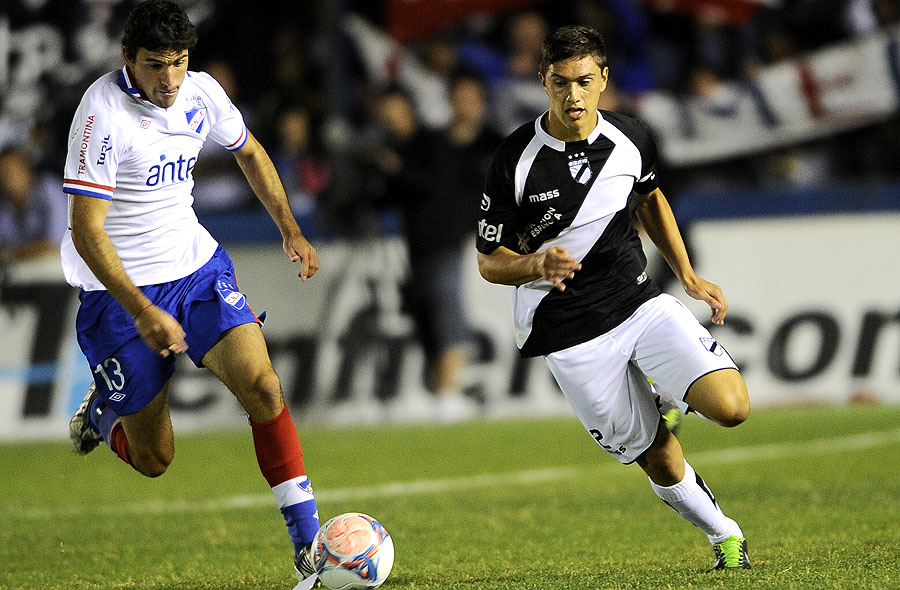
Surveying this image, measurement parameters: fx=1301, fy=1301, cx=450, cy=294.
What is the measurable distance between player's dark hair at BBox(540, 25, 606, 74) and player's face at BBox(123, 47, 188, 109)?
1466 mm

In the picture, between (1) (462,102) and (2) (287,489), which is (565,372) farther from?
(1) (462,102)

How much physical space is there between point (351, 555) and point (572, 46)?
7.24 ft

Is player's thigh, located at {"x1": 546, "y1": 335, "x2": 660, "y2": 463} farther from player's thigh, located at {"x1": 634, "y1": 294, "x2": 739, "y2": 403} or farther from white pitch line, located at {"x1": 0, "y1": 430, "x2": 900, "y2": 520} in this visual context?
white pitch line, located at {"x1": 0, "y1": 430, "x2": 900, "y2": 520}

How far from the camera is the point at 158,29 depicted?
4949 millimetres

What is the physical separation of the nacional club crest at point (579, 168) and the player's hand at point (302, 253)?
3.75 ft

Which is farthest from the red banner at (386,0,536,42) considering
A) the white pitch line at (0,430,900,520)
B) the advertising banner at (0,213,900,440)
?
the white pitch line at (0,430,900,520)

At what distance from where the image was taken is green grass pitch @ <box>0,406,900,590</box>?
539cm

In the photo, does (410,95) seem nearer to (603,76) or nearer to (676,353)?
(603,76)

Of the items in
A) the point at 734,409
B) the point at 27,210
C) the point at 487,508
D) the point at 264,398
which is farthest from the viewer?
the point at 27,210

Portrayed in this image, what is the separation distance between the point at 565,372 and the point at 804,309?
725cm

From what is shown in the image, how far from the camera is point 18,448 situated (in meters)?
11.1

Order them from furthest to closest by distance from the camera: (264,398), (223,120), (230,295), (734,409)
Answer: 1. (223,120)
2. (230,295)
3. (264,398)
4. (734,409)

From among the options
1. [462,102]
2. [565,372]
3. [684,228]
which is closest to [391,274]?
[462,102]

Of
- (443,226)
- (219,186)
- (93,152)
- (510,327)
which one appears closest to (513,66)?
(443,226)
